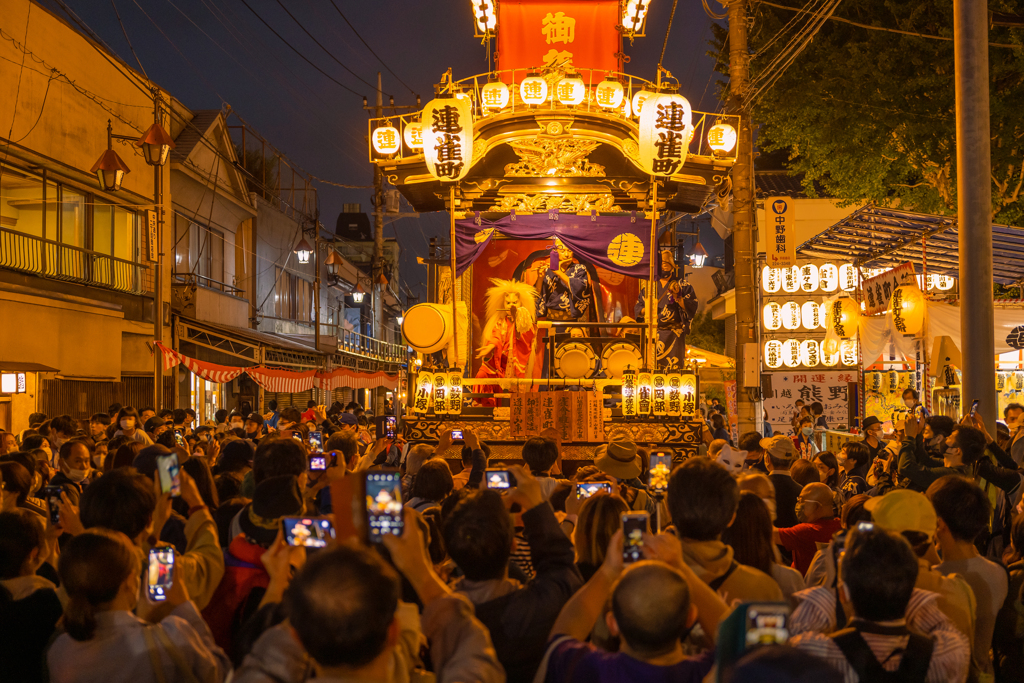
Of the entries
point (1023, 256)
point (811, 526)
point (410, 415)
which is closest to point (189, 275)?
point (410, 415)

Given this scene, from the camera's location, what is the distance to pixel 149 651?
9.40ft

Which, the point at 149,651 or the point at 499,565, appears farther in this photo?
the point at 499,565

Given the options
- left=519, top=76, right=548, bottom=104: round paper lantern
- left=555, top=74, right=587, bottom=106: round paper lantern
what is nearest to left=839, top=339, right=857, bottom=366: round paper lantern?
left=555, top=74, right=587, bottom=106: round paper lantern

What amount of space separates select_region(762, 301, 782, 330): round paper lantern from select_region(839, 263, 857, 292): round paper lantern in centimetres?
133

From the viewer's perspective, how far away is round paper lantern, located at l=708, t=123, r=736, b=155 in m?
14.3

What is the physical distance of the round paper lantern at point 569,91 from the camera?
1405 cm

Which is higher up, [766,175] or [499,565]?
[766,175]

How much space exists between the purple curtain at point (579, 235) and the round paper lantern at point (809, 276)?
328cm

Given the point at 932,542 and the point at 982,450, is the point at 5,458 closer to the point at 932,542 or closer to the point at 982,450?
the point at 932,542

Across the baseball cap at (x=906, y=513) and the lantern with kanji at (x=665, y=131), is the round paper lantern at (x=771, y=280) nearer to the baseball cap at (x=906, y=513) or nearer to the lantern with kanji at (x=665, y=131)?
the lantern with kanji at (x=665, y=131)

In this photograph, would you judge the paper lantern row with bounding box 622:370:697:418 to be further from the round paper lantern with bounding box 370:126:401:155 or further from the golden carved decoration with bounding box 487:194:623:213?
the round paper lantern with bounding box 370:126:401:155

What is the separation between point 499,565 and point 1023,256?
12501 mm

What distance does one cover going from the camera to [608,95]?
14445mm

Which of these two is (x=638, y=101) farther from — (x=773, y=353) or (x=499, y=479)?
(x=499, y=479)
